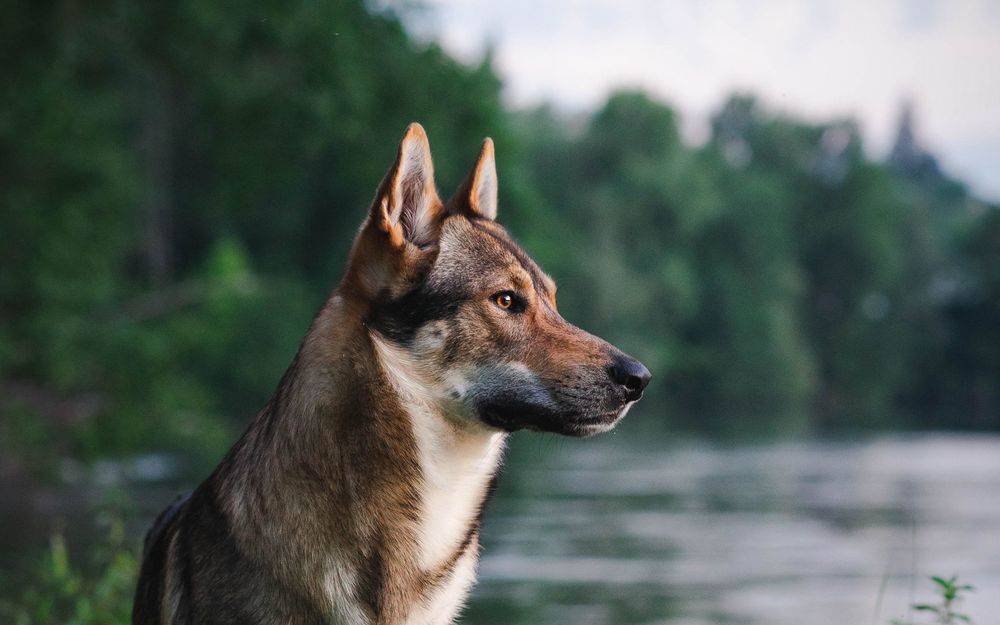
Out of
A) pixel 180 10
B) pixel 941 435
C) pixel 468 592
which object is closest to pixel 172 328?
pixel 180 10

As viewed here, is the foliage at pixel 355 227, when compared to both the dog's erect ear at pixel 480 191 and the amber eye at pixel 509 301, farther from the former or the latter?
the amber eye at pixel 509 301

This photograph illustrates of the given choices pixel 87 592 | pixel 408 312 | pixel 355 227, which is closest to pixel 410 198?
pixel 408 312

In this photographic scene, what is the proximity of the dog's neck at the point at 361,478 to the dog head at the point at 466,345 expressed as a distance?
48 millimetres

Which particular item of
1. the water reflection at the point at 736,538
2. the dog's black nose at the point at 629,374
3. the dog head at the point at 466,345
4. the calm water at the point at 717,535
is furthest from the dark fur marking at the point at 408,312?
the water reflection at the point at 736,538

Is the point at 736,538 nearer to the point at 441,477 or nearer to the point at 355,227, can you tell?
the point at 441,477

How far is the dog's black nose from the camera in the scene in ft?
14.1

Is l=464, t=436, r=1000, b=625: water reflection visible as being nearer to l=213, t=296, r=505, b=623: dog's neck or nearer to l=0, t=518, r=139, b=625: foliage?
l=0, t=518, r=139, b=625: foliage

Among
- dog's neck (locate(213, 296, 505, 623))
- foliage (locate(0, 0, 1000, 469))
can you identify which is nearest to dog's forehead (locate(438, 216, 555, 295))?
dog's neck (locate(213, 296, 505, 623))

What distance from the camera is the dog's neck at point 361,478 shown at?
406 cm

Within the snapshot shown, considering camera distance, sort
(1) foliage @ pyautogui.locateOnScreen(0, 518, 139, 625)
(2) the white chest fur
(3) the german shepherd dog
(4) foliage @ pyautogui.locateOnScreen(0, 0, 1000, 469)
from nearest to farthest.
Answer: (3) the german shepherd dog
(2) the white chest fur
(1) foliage @ pyautogui.locateOnScreen(0, 518, 139, 625)
(4) foliage @ pyautogui.locateOnScreen(0, 0, 1000, 469)

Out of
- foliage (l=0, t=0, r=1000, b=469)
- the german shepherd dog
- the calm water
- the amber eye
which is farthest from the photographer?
foliage (l=0, t=0, r=1000, b=469)

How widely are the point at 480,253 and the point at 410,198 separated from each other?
30 centimetres

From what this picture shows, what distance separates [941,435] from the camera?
41281 mm

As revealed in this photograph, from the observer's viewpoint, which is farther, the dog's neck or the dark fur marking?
the dark fur marking
